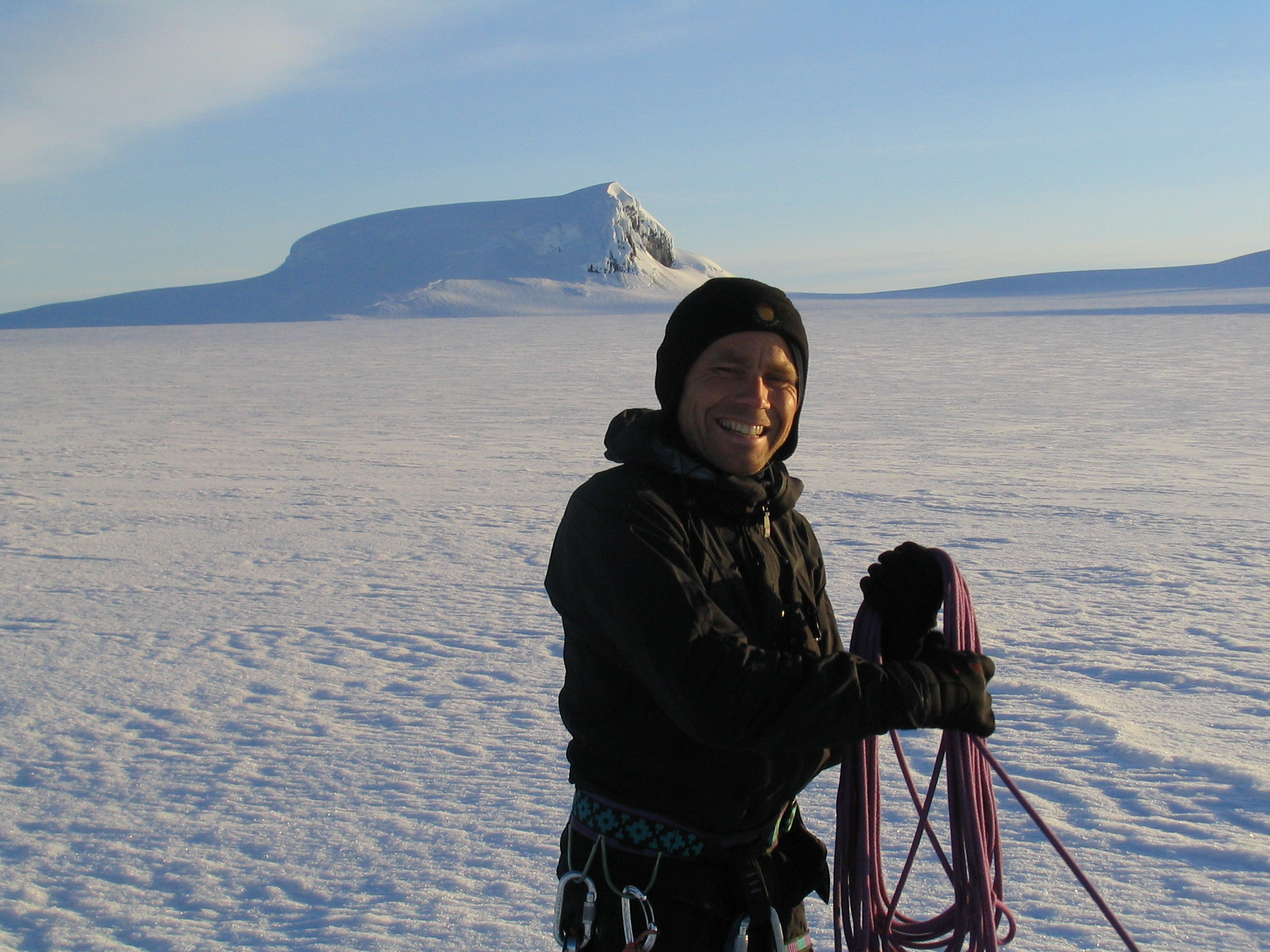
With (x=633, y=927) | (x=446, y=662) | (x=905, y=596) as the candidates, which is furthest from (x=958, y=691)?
(x=446, y=662)

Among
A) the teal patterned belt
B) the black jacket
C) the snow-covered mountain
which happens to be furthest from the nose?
the snow-covered mountain

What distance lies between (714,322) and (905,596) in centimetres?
49

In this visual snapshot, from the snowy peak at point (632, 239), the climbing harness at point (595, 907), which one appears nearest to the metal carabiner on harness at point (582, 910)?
the climbing harness at point (595, 907)

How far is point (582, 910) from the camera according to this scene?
5.22 feet

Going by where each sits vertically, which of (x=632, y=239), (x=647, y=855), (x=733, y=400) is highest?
(x=632, y=239)

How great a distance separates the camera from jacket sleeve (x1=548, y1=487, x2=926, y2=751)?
1.34 meters

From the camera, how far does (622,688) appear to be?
58.3 inches

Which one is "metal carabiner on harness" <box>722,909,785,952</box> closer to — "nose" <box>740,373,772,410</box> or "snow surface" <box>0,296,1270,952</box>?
"nose" <box>740,373,772,410</box>

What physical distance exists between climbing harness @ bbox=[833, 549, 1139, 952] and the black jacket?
3.4 inches

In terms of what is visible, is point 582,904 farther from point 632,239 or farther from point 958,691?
point 632,239

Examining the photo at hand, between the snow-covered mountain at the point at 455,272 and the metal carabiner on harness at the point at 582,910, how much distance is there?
44.8 metres

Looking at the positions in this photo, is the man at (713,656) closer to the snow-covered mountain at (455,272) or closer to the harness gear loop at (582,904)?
the harness gear loop at (582,904)

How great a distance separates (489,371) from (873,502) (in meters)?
11.8

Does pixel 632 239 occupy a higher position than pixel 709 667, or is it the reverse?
pixel 632 239
